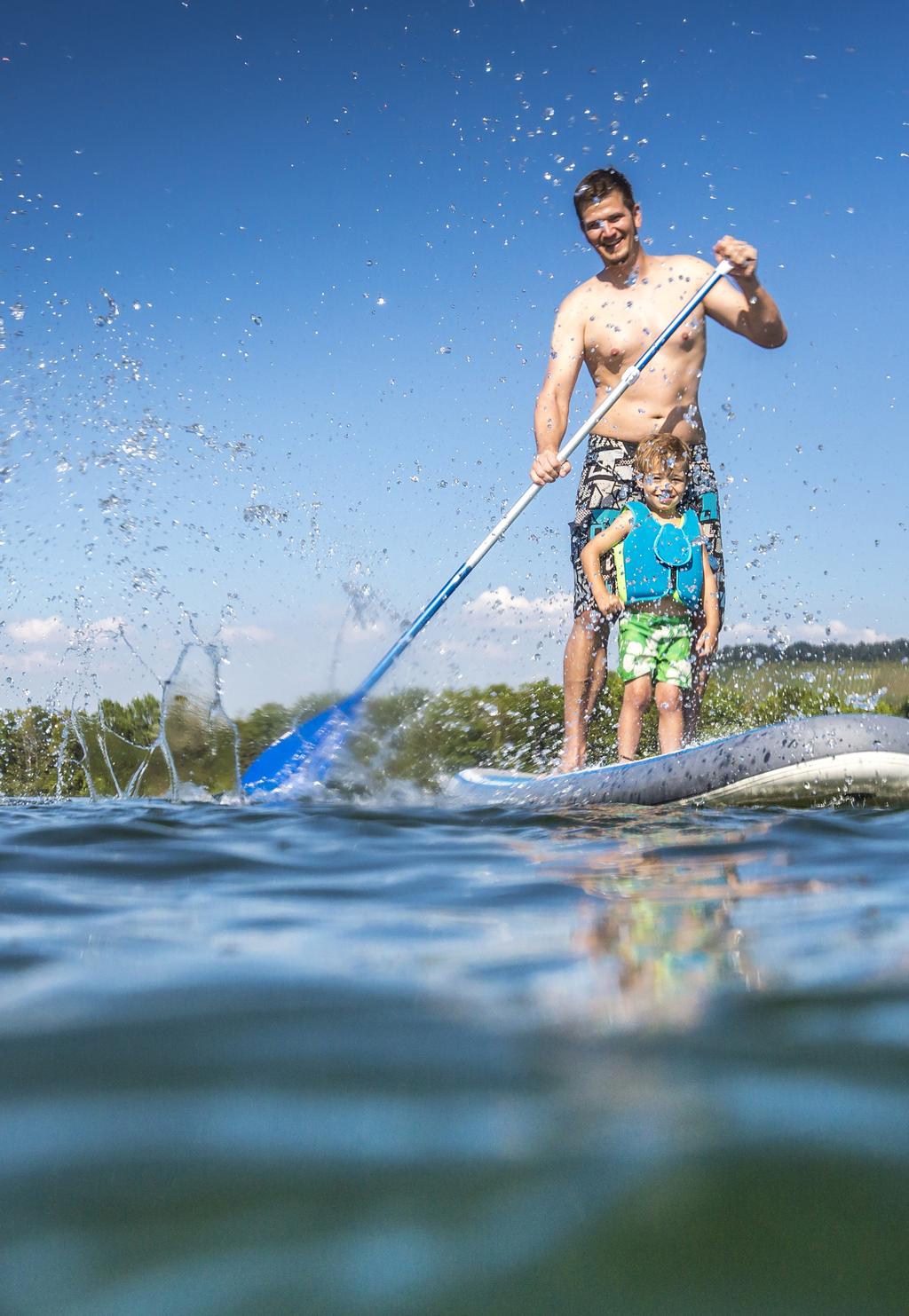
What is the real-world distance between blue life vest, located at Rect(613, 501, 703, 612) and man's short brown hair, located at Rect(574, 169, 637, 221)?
1.24 m

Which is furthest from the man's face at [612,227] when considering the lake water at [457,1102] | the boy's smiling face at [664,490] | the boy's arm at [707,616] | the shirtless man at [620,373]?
the lake water at [457,1102]

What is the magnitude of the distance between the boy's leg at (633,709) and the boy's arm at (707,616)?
300 millimetres

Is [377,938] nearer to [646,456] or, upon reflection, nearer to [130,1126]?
[130,1126]

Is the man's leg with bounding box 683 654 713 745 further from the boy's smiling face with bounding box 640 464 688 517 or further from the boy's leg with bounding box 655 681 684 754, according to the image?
the boy's smiling face with bounding box 640 464 688 517

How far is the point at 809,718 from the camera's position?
12.1ft

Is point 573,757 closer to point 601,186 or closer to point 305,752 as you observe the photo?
point 305,752

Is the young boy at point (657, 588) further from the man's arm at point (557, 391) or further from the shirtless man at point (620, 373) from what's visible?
the man's arm at point (557, 391)

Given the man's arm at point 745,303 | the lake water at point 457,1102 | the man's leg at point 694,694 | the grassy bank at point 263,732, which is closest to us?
the lake water at point 457,1102

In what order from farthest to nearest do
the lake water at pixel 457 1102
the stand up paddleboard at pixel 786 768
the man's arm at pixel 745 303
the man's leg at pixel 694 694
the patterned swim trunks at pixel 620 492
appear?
the man's leg at pixel 694 694
the patterned swim trunks at pixel 620 492
the man's arm at pixel 745 303
the stand up paddleboard at pixel 786 768
the lake water at pixel 457 1102

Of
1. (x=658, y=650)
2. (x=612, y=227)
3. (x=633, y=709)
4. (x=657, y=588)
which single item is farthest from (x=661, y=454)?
(x=633, y=709)

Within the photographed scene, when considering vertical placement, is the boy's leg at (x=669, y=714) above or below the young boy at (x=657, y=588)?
below

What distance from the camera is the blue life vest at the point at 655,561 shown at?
441 cm

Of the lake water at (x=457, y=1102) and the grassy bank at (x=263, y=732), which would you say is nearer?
the lake water at (x=457, y=1102)

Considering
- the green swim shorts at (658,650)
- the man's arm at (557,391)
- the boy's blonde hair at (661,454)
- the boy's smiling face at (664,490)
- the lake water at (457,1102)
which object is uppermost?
the man's arm at (557,391)
